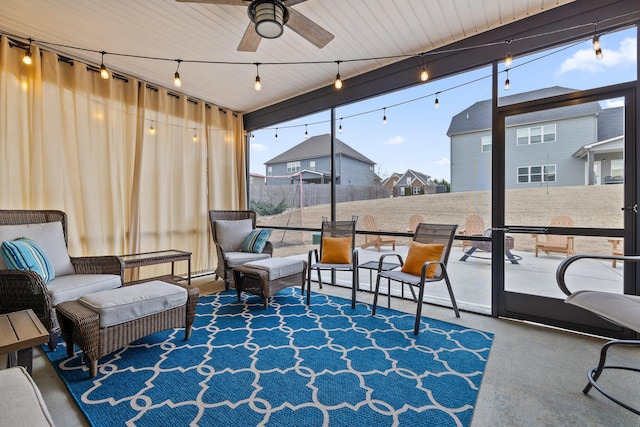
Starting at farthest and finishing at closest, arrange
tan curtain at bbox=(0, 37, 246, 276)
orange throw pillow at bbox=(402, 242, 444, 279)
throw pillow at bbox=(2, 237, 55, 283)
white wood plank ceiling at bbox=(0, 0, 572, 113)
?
tan curtain at bbox=(0, 37, 246, 276) < orange throw pillow at bbox=(402, 242, 444, 279) < white wood plank ceiling at bbox=(0, 0, 572, 113) < throw pillow at bbox=(2, 237, 55, 283)

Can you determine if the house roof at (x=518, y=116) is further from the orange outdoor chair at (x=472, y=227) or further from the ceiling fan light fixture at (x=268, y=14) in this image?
the ceiling fan light fixture at (x=268, y=14)

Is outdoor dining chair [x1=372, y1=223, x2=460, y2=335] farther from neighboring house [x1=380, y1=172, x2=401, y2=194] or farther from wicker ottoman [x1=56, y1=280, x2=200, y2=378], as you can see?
wicker ottoman [x1=56, y1=280, x2=200, y2=378]

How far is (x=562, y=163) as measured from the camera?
271cm

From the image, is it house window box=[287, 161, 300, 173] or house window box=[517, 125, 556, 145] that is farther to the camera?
house window box=[287, 161, 300, 173]

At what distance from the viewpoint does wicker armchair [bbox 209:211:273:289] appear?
3869 millimetres

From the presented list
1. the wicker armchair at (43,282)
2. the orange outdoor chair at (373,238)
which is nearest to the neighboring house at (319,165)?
the orange outdoor chair at (373,238)

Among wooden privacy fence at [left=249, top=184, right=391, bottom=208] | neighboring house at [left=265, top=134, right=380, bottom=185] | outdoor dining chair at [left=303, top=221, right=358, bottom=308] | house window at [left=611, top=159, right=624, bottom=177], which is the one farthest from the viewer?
neighboring house at [left=265, top=134, right=380, bottom=185]

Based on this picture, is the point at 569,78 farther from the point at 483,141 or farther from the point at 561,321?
the point at 561,321

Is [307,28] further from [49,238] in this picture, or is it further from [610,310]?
[49,238]

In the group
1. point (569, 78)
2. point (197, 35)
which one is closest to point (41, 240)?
point (197, 35)

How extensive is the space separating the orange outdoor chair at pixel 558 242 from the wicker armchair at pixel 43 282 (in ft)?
13.0

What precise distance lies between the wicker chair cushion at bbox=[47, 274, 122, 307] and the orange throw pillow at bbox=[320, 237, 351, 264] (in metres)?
2.14

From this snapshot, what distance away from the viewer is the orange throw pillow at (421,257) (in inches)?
115

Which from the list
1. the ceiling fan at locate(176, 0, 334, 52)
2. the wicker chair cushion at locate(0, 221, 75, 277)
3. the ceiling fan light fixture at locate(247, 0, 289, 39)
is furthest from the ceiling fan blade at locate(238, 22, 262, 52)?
the wicker chair cushion at locate(0, 221, 75, 277)
